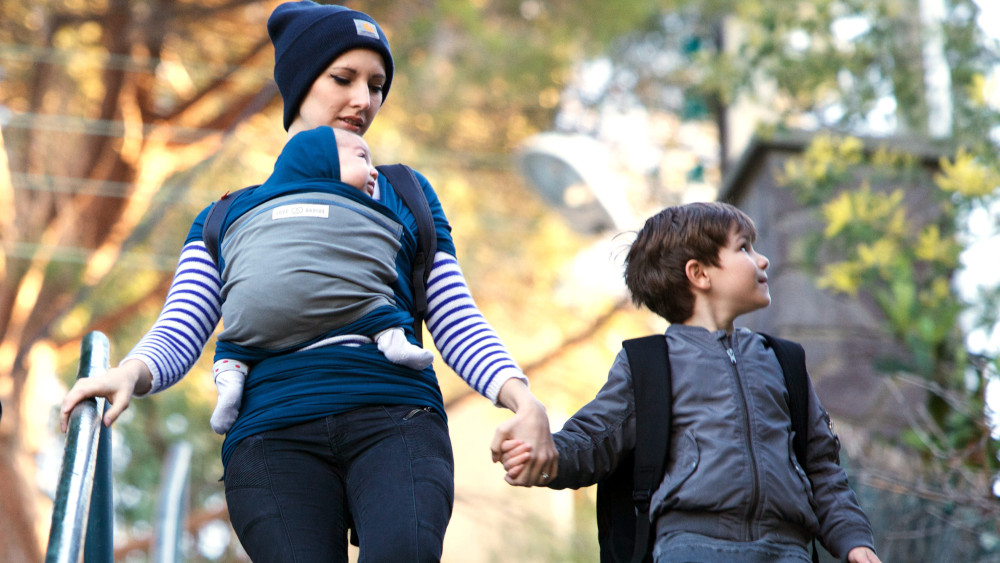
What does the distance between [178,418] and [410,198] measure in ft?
30.6

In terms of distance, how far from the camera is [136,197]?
29.5 feet

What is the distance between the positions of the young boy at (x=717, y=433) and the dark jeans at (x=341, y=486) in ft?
0.54

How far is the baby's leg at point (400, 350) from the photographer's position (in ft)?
6.48

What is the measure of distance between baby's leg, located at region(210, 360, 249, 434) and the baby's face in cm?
39

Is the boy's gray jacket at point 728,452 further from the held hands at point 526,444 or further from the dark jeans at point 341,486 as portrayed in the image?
the dark jeans at point 341,486

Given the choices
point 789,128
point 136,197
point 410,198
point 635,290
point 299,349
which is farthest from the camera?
point 136,197

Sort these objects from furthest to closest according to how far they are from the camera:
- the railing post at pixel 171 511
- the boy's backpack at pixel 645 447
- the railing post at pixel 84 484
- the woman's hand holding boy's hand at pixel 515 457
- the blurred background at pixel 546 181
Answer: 1. the blurred background at pixel 546 181
2. the railing post at pixel 171 511
3. the boy's backpack at pixel 645 447
4. the woman's hand holding boy's hand at pixel 515 457
5. the railing post at pixel 84 484

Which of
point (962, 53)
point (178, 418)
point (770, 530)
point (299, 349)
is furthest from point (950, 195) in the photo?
point (178, 418)

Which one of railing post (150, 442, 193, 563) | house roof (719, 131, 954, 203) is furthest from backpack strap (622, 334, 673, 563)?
house roof (719, 131, 954, 203)

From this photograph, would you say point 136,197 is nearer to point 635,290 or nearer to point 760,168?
point 760,168

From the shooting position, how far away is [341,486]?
193cm

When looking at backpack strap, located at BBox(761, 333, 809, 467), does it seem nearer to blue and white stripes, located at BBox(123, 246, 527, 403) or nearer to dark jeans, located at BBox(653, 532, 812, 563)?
dark jeans, located at BBox(653, 532, 812, 563)

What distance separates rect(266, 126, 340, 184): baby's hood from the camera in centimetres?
213

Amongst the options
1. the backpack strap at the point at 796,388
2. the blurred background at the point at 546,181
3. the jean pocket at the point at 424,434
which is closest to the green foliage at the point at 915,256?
the blurred background at the point at 546,181
